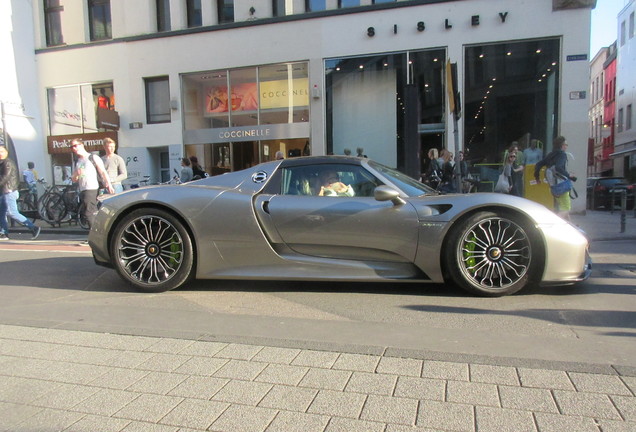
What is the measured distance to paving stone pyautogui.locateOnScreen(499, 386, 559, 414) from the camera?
2041 millimetres

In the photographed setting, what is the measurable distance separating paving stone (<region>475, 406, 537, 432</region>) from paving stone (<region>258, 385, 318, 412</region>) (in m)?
0.80

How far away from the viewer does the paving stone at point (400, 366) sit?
8.02ft

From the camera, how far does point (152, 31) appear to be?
50.0 ft

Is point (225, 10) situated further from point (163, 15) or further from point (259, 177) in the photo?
point (259, 177)

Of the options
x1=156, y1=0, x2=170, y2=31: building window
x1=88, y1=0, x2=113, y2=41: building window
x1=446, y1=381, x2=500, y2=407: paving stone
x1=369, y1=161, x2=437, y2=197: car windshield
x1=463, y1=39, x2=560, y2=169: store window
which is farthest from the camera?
x1=88, y1=0, x2=113, y2=41: building window

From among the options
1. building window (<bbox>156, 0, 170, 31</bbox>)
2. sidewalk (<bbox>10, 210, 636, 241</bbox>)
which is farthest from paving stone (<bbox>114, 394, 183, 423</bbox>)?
building window (<bbox>156, 0, 170, 31</bbox>)

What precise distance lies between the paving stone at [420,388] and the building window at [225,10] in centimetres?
1485

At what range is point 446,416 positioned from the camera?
200 centimetres

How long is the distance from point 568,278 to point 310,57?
11674 millimetres

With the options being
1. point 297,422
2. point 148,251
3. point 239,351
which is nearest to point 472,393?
point 297,422

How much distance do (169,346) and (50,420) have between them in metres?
0.90

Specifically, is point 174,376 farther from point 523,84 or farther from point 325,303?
point 523,84

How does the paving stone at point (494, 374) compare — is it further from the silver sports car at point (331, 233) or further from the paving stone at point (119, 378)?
the paving stone at point (119, 378)

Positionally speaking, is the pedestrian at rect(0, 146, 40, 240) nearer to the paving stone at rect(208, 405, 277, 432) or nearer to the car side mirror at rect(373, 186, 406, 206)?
the car side mirror at rect(373, 186, 406, 206)
